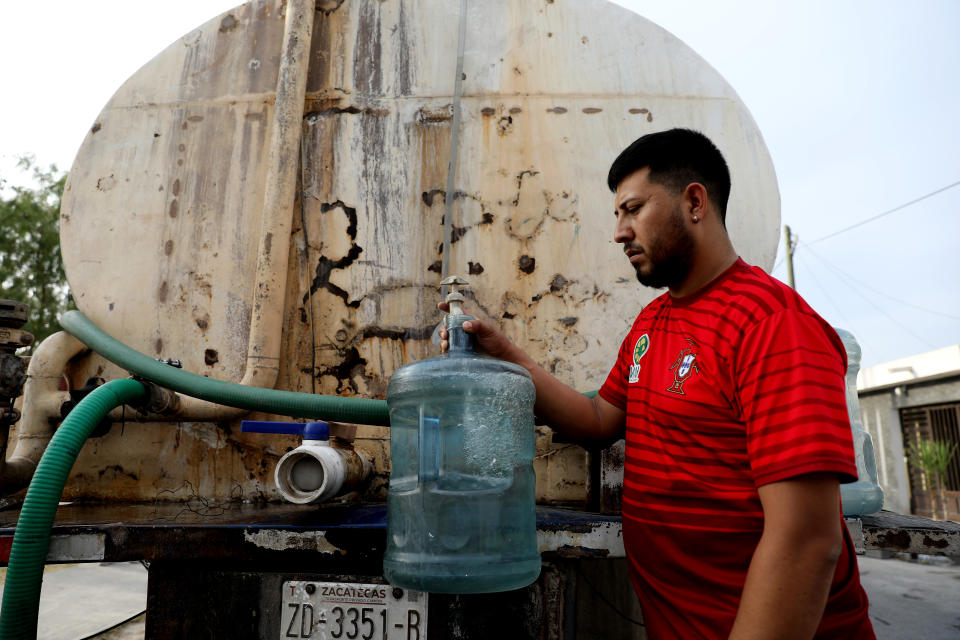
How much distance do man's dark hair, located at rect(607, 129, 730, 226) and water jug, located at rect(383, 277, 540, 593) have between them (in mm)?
577

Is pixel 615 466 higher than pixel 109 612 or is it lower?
higher

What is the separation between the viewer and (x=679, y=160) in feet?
4.87

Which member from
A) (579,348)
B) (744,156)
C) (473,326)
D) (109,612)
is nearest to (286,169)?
(473,326)

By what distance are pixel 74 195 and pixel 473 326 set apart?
6.50 ft

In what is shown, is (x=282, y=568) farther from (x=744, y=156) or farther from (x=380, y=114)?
(x=744, y=156)

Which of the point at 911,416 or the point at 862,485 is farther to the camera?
the point at 911,416

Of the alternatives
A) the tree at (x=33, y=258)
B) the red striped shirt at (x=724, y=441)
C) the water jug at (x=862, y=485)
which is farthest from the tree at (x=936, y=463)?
the tree at (x=33, y=258)

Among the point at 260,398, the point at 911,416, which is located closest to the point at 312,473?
the point at 260,398

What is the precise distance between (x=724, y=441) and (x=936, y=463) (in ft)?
36.1

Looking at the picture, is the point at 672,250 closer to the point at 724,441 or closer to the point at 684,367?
the point at 684,367

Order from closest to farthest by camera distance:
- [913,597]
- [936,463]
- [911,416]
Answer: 1. [913,597]
2. [936,463]
3. [911,416]

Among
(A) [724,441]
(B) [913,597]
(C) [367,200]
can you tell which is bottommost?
(B) [913,597]

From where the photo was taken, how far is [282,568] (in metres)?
1.53

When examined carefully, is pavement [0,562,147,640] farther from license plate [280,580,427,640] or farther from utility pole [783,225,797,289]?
utility pole [783,225,797,289]
